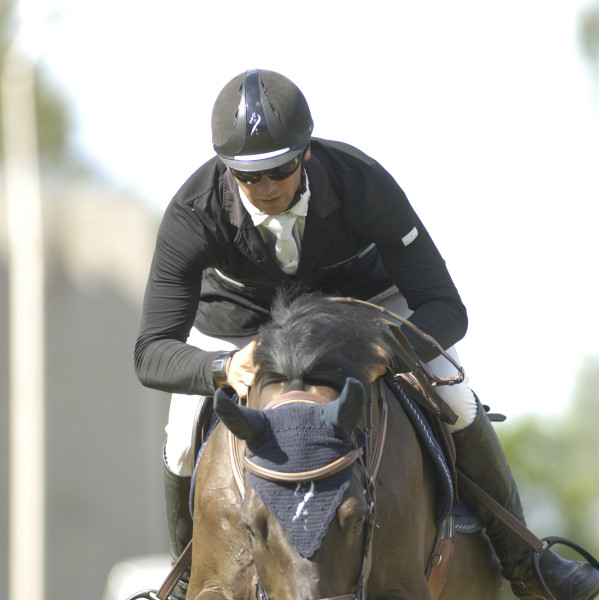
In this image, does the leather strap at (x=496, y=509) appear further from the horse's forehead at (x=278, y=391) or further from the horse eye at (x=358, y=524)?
the horse eye at (x=358, y=524)

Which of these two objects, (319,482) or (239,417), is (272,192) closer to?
(239,417)

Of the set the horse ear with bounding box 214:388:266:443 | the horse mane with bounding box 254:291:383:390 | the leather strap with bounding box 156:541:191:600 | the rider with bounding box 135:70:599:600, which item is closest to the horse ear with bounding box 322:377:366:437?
the horse ear with bounding box 214:388:266:443

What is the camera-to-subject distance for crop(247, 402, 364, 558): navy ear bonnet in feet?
13.3

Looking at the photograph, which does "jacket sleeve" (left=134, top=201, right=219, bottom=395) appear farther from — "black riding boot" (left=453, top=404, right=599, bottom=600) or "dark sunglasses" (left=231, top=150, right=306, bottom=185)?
"black riding boot" (left=453, top=404, right=599, bottom=600)

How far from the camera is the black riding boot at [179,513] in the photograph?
18.8 ft

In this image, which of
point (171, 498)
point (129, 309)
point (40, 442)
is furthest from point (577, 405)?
point (171, 498)

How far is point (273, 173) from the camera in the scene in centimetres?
510

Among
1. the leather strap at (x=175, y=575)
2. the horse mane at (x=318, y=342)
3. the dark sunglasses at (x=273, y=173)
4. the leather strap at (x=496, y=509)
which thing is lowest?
the leather strap at (x=175, y=575)

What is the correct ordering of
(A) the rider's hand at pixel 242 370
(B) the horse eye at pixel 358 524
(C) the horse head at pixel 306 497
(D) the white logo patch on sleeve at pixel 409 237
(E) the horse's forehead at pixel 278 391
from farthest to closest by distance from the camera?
(D) the white logo patch on sleeve at pixel 409 237 < (A) the rider's hand at pixel 242 370 < (E) the horse's forehead at pixel 278 391 < (B) the horse eye at pixel 358 524 < (C) the horse head at pixel 306 497

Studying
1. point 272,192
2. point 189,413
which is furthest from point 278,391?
point 189,413

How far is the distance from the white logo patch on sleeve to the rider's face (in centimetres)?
57

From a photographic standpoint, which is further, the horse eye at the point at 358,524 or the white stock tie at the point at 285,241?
the white stock tie at the point at 285,241

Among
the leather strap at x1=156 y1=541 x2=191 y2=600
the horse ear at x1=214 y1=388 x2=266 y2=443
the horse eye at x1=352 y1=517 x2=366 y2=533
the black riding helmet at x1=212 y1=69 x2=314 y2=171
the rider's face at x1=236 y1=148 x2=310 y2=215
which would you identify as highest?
the black riding helmet at x1=212 y1=69 x2=314 y2=171

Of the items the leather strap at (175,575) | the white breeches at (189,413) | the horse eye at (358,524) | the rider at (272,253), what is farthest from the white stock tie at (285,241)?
the horse eye at (358,524)
